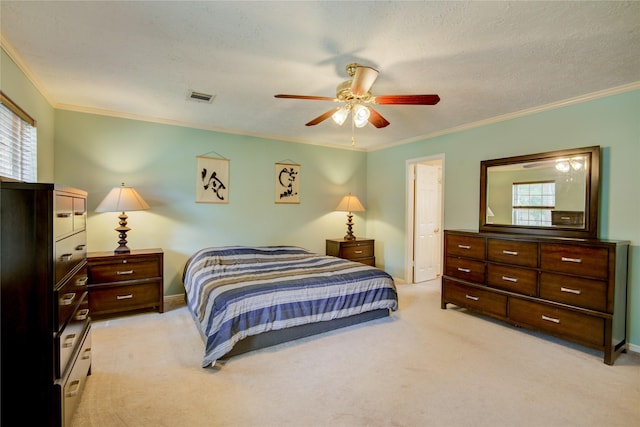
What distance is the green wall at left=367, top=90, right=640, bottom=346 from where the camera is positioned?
110 inches

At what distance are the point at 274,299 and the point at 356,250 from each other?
2.74 metres

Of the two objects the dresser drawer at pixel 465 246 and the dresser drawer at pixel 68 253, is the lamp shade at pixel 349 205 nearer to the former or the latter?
the dresser drawer at pixel 465 246

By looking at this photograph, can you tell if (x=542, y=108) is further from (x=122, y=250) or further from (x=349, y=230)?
(x=122, y=250)

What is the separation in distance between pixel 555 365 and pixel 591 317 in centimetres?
56

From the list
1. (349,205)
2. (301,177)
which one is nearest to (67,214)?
(301,177)

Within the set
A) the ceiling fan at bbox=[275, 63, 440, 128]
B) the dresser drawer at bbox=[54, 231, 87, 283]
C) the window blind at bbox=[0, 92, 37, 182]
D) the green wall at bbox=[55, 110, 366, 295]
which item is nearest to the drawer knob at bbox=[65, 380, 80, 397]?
the dresser drawer at bbox=[54, 231, 87, 283]

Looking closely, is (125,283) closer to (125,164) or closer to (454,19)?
(125,164)

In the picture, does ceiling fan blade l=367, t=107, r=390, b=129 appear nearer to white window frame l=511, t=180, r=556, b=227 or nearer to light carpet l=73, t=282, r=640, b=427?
white window frame l=511, t=180, r=556, b=227

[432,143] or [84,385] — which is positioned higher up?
[432,143]

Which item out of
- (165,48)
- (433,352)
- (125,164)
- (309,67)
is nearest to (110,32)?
(165,48)

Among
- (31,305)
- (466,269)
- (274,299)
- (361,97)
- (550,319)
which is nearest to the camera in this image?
(31,305)

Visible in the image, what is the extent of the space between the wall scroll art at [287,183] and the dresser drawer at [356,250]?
1135 mm

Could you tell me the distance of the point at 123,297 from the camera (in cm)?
343

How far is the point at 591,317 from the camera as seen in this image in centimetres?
266
